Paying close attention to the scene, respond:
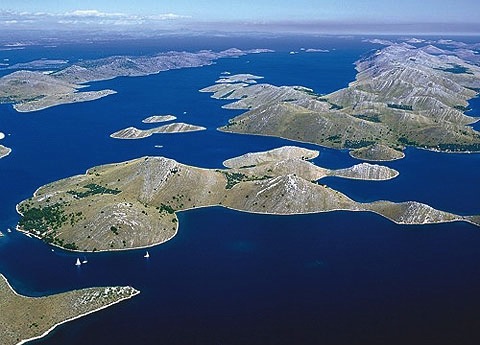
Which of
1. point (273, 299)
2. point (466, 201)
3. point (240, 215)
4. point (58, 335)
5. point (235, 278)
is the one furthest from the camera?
point (466, 201)

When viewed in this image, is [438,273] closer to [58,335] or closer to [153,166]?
[58,335]


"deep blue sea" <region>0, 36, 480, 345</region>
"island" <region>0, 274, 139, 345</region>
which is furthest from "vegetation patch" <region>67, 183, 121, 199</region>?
"island" <region>0, 274, 139, 345</region>

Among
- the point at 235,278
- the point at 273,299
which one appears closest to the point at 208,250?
the point at 235,278

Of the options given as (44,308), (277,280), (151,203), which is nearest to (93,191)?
(151,203)

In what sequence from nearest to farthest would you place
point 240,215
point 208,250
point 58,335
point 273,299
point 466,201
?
point 58,335 → point 273,299 → point 208,250 → point 240,215 → point 466,201

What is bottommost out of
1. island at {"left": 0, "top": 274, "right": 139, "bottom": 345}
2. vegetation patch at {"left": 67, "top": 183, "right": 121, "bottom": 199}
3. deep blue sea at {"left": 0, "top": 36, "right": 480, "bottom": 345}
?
deep blue sea at {"left": 0, "top": 36, "right": 480, "bottom": 345}

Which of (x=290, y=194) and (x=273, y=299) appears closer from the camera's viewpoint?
(x=273, y=299)

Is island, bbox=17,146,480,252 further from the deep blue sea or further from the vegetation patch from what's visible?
the deep blue sea
